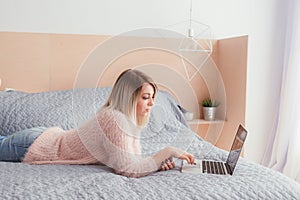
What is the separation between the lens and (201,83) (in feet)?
8.16

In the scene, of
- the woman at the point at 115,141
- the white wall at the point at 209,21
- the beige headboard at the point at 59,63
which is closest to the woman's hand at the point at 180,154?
the woman at the point at 115,141

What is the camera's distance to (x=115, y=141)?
1201mm

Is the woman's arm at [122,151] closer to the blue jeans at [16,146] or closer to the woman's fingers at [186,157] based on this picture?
the woman's fingers at [186,157]

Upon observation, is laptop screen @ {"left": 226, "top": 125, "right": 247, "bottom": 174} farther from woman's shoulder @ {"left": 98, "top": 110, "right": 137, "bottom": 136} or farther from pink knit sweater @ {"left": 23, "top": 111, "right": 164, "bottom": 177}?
woman's shoulder @ {"left": 98, "top": 110, "right": 137, "bottom": 136}

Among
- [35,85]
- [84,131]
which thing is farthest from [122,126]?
[35,85]

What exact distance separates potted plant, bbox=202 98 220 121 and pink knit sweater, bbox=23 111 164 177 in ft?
3.12

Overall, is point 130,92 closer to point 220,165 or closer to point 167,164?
point 167,164

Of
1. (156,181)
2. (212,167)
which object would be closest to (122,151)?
(156,181)

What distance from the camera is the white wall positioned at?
224cm

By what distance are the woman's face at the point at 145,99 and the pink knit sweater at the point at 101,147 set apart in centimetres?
6

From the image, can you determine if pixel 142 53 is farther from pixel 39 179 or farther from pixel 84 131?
pixel 39 179

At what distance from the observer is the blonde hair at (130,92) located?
3.92ft

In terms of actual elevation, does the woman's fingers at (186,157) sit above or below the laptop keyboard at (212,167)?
above

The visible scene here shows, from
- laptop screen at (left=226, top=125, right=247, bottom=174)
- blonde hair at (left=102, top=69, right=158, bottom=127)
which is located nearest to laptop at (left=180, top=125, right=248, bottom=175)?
laptop screen at (left=226, top=125, right=247, bottom=174)
